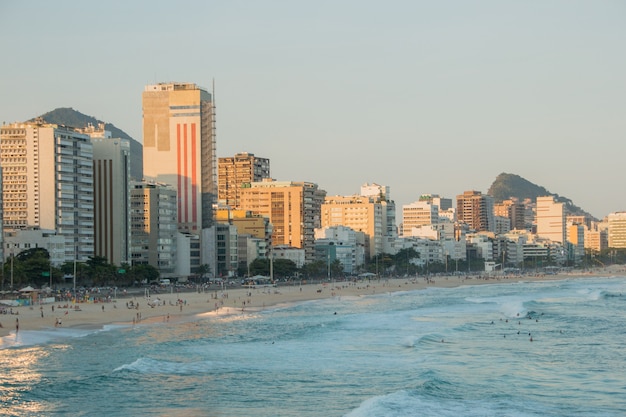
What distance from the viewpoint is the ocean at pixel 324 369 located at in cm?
3872

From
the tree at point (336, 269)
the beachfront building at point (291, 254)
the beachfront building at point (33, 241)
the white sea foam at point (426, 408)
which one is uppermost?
the beachfront building at point (33, 241)

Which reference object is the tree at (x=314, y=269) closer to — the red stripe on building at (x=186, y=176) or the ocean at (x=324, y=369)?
the red stripe on building at (x=186, y=176)

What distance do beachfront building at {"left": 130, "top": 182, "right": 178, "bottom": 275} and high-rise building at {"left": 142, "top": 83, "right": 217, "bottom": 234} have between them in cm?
1317

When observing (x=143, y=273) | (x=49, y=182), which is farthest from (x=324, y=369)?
(x=49, y=182)

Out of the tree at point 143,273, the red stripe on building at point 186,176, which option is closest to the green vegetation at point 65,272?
the tree at point 143,273

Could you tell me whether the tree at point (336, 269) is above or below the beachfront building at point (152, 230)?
below

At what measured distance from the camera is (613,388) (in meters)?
43.1

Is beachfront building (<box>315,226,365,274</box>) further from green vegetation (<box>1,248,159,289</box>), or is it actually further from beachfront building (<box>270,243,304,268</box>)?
green vegetation (<box>1,248,159,289</box>)

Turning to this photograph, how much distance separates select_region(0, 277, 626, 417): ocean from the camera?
38719 mm

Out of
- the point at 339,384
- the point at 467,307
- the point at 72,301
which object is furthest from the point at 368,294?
the point at 339,384

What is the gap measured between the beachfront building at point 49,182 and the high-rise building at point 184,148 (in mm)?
32170

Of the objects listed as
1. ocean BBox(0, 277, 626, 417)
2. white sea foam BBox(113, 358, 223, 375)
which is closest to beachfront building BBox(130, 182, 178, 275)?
ocean BBox(0, 277, 626, 417)

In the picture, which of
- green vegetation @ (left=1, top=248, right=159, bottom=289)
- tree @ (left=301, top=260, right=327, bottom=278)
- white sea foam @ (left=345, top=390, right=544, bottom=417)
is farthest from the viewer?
tree @ (left=301, top=260, right=327, bottom=278)

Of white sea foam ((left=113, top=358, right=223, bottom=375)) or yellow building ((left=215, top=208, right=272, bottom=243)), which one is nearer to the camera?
white sea foam ((left=113, top=358, right=223, bottom=375))
